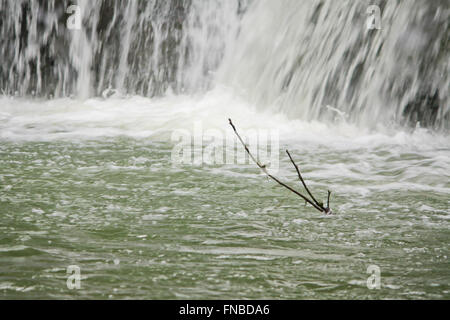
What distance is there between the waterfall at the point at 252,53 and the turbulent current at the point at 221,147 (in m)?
0.02

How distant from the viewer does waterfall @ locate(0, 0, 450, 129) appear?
272 inches

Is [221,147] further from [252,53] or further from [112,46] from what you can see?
[112,46]

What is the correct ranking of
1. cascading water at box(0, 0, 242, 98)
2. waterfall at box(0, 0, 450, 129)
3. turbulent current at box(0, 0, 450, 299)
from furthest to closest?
cascading water at box(0, 0, 242, 98), waterfall at box(0, 0, 450, 129), turbulent current at box(0, 0, 450, 299)

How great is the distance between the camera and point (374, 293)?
248 cm

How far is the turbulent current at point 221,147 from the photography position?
2744 millimetres

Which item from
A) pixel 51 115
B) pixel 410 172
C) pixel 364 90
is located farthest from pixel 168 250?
pixel 51 115

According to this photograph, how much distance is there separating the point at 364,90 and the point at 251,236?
4.29 meters

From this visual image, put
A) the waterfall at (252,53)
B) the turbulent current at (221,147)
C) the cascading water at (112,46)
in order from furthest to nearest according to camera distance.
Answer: the cascading water at (112,46) → the waterfall at (252,53) → the turbulent current at (221,147)

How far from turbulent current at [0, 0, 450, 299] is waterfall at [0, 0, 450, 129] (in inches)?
0.8

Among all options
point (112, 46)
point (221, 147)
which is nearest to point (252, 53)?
point (112, 46)

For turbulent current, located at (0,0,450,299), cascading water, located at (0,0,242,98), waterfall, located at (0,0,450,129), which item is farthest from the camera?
cascading water, located at (0,0,242,98)

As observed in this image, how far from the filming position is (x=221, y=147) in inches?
234

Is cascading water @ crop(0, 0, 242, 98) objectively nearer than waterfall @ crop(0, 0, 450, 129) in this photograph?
No

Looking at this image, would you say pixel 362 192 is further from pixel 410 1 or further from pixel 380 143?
pixel 410 1
